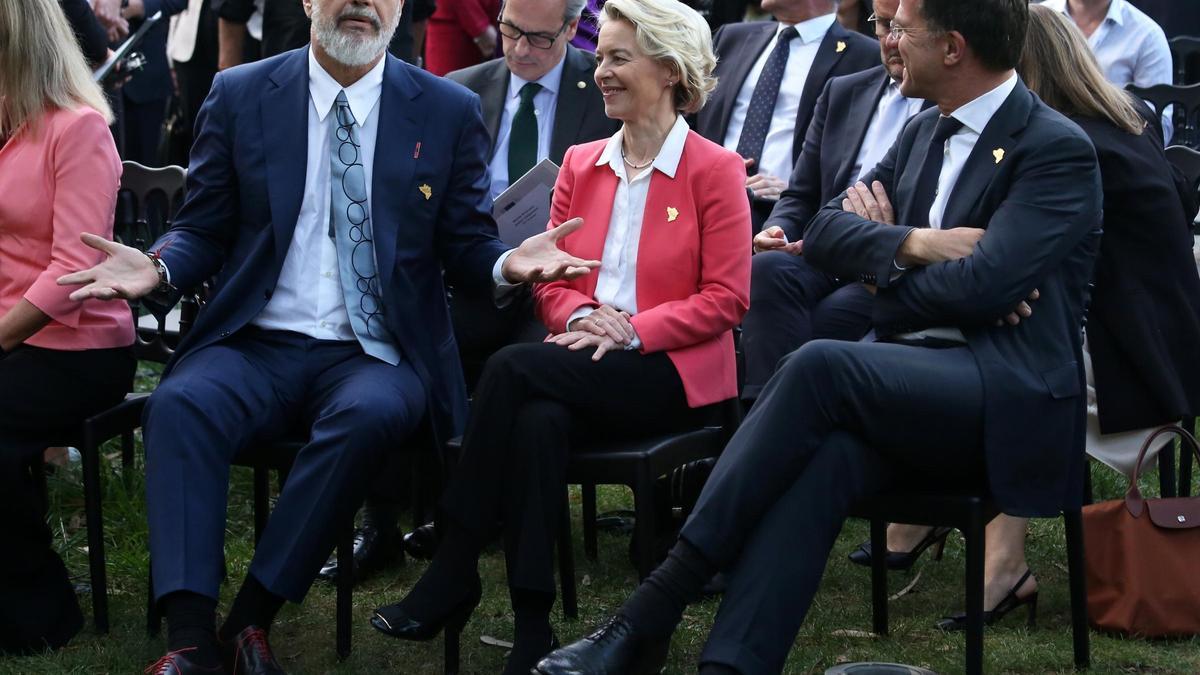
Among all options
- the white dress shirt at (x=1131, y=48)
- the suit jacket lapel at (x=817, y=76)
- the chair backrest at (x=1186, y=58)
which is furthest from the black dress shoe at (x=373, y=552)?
the chair backrest at (x=1186, y=58)

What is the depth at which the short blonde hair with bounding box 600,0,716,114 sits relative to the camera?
4.47 metres

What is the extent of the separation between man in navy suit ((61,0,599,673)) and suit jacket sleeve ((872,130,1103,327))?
878 mm

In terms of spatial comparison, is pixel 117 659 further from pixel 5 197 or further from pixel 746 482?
pixel 746 482

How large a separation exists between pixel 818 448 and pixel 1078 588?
875mm

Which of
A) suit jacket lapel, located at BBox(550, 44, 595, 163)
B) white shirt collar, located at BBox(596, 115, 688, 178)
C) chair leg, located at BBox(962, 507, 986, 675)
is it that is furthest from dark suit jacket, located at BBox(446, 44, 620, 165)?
chair leg, located at BBox(962, 507, 986, 675)

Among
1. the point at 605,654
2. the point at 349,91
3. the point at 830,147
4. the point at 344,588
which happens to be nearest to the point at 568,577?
the point at 344,588

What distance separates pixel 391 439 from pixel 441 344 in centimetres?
41

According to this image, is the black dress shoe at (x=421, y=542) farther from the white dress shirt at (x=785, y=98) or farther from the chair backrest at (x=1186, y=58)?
the chair backrest at (x=1186, y=58)

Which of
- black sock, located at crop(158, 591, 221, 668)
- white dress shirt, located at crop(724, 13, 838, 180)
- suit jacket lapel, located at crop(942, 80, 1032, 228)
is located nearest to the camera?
black sock, located at crop(158, 591, 221, 668)

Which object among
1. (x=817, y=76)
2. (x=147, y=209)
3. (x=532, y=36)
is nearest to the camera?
(x=147, y=209)

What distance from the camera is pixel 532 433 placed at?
3.96 metres

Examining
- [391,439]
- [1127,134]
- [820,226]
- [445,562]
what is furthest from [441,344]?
[1127,134]

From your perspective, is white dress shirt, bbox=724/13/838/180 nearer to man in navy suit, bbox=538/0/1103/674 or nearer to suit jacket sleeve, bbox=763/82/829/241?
suit jacket sleeve, bbox=763/82/829/241

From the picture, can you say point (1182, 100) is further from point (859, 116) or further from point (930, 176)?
point (930, 176)
